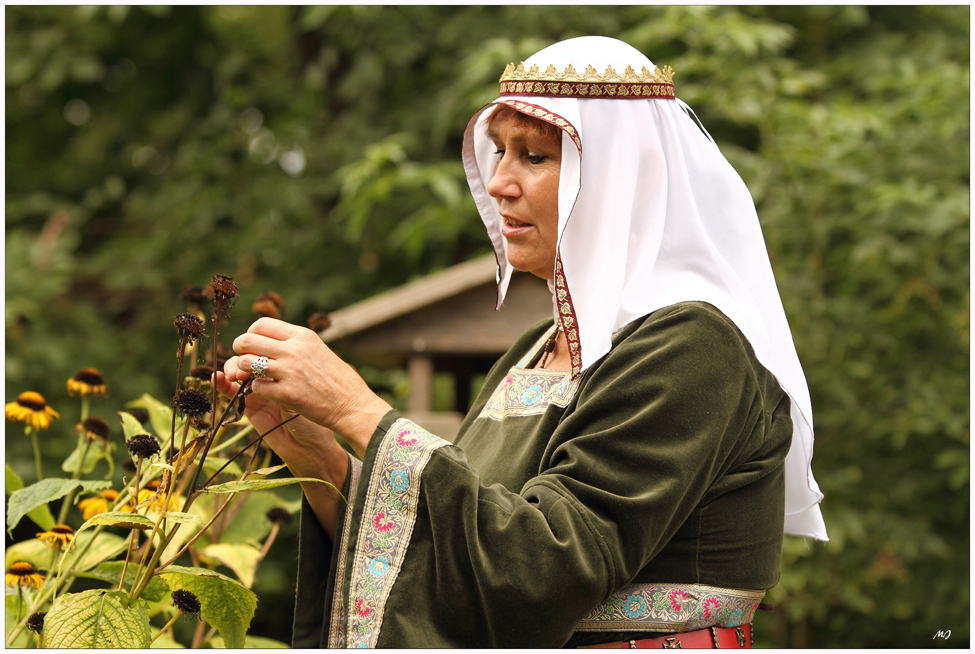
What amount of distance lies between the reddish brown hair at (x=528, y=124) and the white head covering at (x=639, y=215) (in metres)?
0.03

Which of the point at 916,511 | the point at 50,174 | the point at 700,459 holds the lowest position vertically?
the point at 916,511

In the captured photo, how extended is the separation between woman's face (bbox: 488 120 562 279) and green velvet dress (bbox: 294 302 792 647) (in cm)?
30

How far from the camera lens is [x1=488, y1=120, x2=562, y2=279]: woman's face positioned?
1.79 metres

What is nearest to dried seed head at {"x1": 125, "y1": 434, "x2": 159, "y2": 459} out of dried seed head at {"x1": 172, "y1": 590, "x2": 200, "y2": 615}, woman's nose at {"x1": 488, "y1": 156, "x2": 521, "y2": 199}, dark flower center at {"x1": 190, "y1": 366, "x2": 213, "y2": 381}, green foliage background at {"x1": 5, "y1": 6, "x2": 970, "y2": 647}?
dark flower center at {"x1": 190, "y1": 366, "x2": 213, "y2": 381}

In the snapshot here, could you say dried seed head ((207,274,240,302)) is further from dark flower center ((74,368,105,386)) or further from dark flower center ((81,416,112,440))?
dark flower center ((74,368,105,386))

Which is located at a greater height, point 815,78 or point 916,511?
point 815,78

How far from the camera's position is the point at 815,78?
4219 mm

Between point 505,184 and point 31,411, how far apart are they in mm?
1119

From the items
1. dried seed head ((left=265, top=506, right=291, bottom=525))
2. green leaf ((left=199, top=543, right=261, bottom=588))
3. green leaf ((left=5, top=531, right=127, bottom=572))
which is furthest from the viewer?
dried seed head ((left=265, top=506, right=291, bottom=525))

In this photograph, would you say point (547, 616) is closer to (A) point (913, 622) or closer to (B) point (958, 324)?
(B) point (958, 324)

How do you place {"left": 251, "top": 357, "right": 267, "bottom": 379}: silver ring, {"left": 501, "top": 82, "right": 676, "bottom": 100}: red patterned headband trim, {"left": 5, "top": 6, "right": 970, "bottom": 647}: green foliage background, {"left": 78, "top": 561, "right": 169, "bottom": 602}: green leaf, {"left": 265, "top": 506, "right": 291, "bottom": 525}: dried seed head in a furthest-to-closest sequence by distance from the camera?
{"left": 5, "top": 6, "right": 970, "bottom": 647}: green foliage background → {"left": 265, "top": 506, "right": 291, "bottom": 525}: dried seed head → {"left": 501, "top": 82, "right": 676, "bottom": 100}: red patterned headband trim → {"left": 78, "top": 561, "right": 169, "bottom": 602}: green leaf → {"left": 251, "top": 357, "right": 267, "bottom": 379}: silver ring

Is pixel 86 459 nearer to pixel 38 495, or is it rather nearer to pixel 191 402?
pixel 38 495

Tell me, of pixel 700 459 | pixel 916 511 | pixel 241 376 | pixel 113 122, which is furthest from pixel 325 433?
pixel 113 122

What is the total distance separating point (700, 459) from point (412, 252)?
2794mm
